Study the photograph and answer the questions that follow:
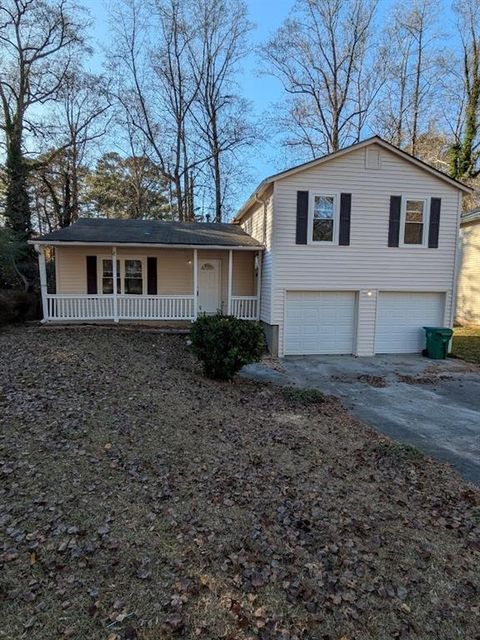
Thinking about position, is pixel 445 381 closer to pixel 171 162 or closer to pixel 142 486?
pixel 142 486

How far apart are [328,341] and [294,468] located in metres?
7.95

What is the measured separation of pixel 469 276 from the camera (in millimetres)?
18391

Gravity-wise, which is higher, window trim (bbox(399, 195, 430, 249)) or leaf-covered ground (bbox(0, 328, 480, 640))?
window trim (bbox(399, 195, 430, 249))

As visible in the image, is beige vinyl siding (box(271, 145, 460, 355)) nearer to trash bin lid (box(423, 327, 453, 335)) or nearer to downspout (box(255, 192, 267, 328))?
trash bin lid (box(423, 327, 453, 335))

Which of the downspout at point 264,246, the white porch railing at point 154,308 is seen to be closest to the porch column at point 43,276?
the white porch railing at point 154,308

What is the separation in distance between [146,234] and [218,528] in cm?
1139

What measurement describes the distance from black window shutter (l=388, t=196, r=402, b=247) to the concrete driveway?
11.7 feet

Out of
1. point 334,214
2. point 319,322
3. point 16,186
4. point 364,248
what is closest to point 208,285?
point 319,322

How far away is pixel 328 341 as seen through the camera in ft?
39.6

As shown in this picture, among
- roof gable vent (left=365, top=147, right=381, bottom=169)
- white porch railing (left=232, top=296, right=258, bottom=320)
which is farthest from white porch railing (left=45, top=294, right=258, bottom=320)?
roof gable vent (left=365, top=147, right=381, bottom=169)

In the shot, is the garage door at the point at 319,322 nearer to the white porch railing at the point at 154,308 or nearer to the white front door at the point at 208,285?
the white porch railing at the point at 154,308

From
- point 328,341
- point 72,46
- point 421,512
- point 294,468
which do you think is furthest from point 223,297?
point 72,46

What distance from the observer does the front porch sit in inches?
485

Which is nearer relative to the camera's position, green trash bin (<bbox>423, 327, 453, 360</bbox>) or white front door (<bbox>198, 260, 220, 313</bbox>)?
green trash bin (<bbox>423, 327, 453, 360</bbox>)
